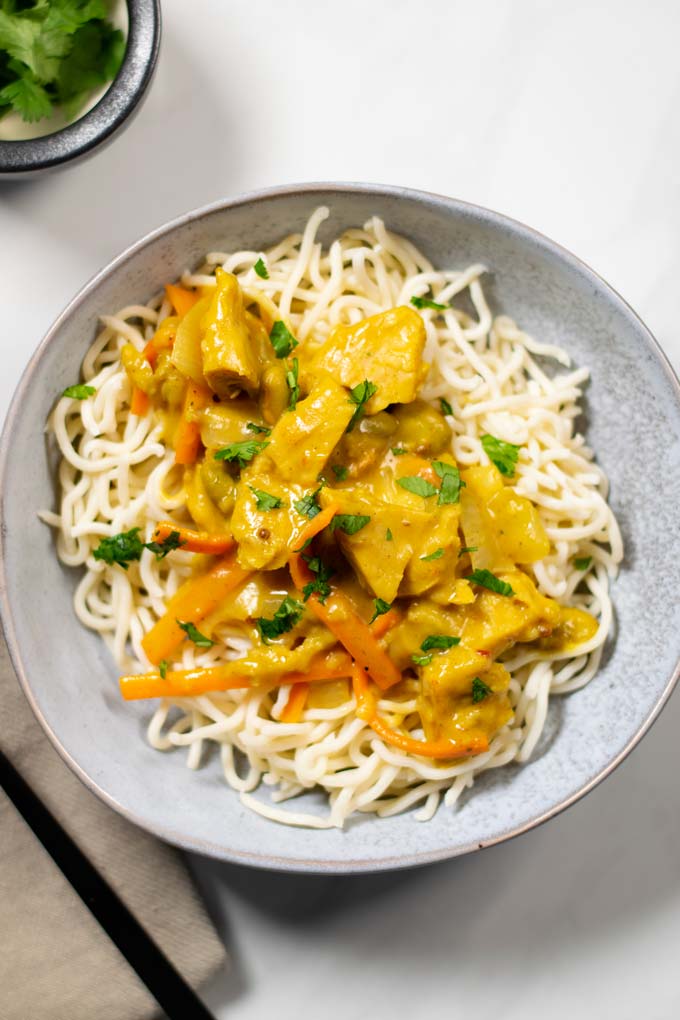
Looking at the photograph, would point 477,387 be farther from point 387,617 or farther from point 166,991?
point 166,991

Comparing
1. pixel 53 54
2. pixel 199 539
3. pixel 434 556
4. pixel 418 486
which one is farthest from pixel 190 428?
pixel 53 54

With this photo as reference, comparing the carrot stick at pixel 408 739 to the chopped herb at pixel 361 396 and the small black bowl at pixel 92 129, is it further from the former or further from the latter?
the small black bowl at pixel 92 129

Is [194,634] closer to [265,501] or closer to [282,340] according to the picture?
[265,501]

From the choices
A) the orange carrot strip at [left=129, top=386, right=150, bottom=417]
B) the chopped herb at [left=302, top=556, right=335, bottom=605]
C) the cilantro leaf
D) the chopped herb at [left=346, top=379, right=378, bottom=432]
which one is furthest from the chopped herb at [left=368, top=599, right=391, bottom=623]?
the orange carrot strip at [left=129, top=386, right=150, bottom=417]

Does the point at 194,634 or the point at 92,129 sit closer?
the point at 194,634

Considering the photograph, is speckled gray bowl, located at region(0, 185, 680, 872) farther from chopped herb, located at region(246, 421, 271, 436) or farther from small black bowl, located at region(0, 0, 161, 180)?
chopped herb, located at region(246, 421, 271, 436)

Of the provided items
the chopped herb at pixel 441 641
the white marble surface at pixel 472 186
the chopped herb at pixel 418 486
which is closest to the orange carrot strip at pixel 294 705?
the chopped herb at pixel 441 641
